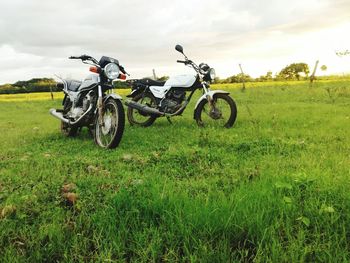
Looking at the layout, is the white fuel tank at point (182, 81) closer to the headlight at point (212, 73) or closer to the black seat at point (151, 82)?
the black seat at point (151, 82)

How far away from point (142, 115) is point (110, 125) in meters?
3.41

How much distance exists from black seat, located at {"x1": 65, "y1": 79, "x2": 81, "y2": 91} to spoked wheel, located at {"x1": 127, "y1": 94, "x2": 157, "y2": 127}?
214 centimetres

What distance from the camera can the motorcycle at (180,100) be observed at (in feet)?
29.2

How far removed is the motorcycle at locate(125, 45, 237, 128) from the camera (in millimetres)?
8906

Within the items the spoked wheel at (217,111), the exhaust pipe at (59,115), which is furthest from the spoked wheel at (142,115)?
the exhaust pipe at (59,115)

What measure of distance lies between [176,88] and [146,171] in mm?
5389

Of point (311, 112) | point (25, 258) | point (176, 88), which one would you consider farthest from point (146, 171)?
point (311, 112)

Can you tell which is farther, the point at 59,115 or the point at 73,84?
the point at 59,115

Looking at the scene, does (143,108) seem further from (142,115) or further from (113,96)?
(113,96)

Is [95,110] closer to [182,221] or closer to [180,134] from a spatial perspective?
[180,134]

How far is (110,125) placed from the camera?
6770 millimetres

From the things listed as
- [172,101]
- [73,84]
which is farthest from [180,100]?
[73,84]

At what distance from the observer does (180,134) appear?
7.86 metres

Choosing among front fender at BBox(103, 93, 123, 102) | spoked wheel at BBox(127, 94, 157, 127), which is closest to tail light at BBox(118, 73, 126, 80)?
front fender at BBox(103, 93, 123, 102)
